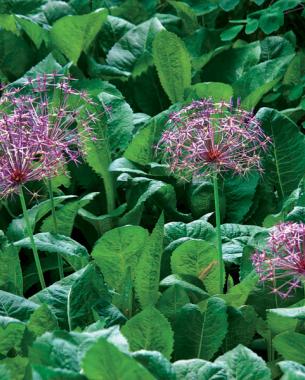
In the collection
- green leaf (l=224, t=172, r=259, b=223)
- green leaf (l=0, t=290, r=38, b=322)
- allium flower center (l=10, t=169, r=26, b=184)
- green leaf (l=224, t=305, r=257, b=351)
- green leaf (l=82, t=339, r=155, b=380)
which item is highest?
allium flower center (l=10, t=169, r=26, b=184)

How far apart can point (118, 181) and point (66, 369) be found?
143cm

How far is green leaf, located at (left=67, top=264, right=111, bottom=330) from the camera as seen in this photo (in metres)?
2.34

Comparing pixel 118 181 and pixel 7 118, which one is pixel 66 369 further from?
pixel 118 181

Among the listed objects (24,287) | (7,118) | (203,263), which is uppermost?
(7,118)

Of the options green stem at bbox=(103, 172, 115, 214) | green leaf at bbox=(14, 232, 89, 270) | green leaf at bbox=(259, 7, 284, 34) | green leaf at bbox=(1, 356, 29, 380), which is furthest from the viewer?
green leaf at bbox=(259, 7, 284, 34)

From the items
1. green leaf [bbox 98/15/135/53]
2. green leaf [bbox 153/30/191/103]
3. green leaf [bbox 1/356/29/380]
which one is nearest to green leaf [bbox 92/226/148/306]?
green leaf [bbox 1/356/29/380]

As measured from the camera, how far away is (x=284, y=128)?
3113 mm

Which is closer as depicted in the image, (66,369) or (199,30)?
(66,369)

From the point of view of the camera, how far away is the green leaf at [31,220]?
2954 mm

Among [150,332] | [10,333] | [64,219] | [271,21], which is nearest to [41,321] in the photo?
[10,333]

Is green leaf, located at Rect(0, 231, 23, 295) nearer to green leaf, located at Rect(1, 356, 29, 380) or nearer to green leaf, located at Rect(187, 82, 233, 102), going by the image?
green leaf, located at Rect(1, 356, 29, 380)

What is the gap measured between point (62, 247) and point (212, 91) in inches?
42.2

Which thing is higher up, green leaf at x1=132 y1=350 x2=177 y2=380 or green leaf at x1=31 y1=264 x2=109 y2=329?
green leaf at x1=132 y1=350 x2=177 y2=380

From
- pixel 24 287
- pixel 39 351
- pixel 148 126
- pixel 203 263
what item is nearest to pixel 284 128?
pixel 148 126
